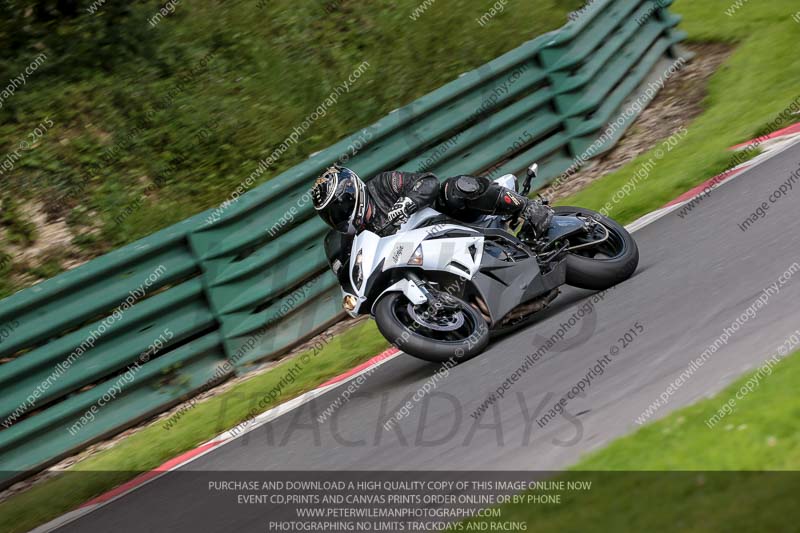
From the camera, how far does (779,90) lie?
11836 millimetres

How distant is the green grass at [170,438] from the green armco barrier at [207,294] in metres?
0.34

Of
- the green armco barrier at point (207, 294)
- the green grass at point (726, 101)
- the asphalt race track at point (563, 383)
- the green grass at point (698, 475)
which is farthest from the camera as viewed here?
the green grass at point (726, 101)

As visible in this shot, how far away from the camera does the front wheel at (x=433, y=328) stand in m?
6.75

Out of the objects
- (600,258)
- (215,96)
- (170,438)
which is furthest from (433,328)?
(215,96)

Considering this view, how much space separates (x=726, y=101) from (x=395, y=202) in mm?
6340

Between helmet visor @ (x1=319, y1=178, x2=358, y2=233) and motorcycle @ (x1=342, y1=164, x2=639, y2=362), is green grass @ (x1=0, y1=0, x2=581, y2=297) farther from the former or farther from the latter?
motorcycle @ (x1=342, y1=164, x2=639, y2=362)

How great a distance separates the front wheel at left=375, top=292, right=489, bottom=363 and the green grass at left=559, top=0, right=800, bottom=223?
125 inches

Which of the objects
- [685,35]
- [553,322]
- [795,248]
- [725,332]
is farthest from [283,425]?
[685,35]

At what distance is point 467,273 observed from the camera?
7219 mm

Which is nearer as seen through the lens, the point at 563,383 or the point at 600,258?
the point at 563,383

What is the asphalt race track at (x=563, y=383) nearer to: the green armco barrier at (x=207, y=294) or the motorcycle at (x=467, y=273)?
the motorcycle at (x=467, y=273)

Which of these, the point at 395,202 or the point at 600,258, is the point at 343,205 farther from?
the point at 600,258

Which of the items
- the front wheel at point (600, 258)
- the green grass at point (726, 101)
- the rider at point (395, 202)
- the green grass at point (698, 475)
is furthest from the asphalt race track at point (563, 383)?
the green grass at point (726, 101)

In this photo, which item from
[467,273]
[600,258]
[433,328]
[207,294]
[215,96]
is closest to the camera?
[433,328]
